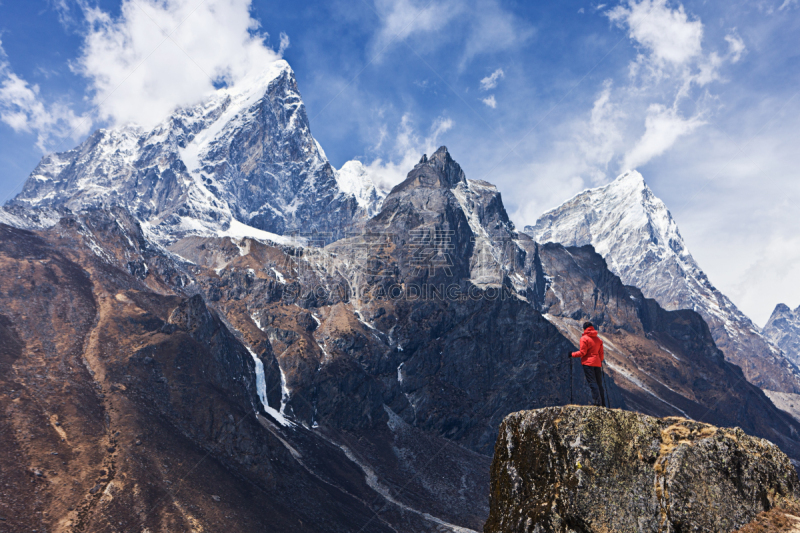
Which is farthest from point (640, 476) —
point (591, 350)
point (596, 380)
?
point (591, 350)

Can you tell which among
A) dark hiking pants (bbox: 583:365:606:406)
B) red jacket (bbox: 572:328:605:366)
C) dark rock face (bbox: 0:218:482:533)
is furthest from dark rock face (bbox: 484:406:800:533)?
dark rock face (bbox: 0:218:482:533)

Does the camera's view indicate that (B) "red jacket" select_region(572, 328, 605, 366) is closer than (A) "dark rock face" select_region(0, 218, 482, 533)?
Yes

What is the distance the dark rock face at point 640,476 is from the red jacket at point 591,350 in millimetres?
3085

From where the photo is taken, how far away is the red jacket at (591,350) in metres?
18.8

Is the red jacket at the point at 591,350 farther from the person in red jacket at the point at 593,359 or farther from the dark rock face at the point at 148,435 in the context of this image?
the dark rock face at the point at 148,435

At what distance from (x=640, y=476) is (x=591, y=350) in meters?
5.26

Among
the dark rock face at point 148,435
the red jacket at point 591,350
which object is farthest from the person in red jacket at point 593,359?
the dark rock face at point 148,435

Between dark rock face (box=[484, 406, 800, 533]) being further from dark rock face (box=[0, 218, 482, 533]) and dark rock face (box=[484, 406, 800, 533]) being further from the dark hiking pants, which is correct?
dark rock face (box=[0, 218, 482, 533])

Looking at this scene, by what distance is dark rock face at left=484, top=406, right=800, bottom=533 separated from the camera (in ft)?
44.8

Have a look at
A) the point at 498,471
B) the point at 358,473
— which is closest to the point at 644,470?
the point at 498,471

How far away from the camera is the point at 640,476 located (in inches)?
582

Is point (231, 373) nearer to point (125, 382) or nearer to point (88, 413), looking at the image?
point (125, 382)

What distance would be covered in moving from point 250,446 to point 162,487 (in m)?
39.5

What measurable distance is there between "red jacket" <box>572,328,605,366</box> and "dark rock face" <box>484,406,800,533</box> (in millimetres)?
3085
